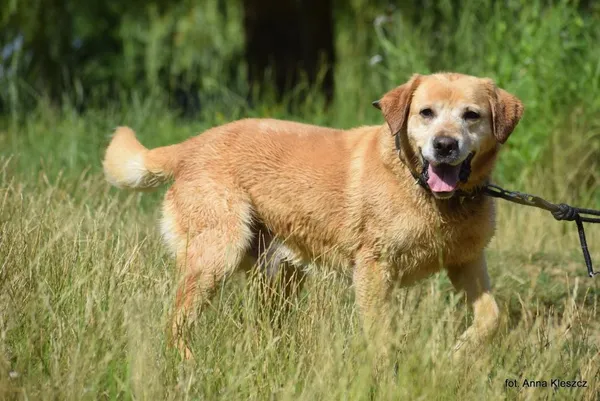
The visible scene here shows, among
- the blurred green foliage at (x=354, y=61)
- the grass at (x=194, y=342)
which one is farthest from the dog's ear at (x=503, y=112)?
the blurred green foliage at (x=354, y=61)

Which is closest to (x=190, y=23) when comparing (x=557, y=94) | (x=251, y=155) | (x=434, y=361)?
(x=557, y=94)

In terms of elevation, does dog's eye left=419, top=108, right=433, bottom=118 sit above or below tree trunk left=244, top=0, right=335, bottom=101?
above

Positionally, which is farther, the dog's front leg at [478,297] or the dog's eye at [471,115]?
the dog's eye at [471,115]

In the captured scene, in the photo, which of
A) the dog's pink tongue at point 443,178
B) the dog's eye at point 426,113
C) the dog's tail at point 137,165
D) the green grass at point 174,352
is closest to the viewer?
the green grass at point 174,352

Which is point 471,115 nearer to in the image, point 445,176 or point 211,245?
point 445,176

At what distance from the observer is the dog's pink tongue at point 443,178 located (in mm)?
4516

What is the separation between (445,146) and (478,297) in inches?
30.6

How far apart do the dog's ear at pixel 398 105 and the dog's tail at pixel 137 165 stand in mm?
1246

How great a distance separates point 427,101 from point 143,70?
1263 centimetres

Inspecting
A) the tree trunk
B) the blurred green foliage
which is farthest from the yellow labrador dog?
the tree trunk

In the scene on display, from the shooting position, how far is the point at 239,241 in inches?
193

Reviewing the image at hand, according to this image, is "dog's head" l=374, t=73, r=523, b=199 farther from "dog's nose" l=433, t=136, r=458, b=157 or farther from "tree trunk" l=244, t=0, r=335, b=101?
"tree trunk" l=244, t=0, r=335, b=101

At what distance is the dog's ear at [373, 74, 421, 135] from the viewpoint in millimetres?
4668

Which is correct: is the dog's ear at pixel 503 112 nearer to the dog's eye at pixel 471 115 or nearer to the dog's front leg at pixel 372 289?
the dog's eye at pixel 471 115
